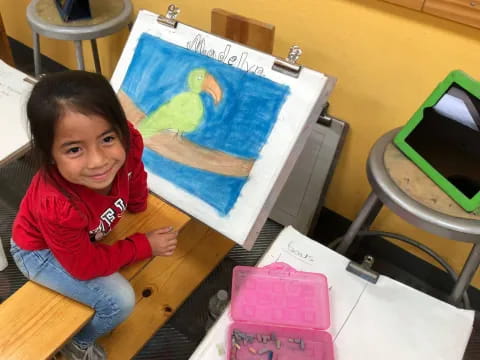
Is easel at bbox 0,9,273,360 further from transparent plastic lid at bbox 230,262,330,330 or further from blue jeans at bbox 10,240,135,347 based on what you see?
transparent plastic lid at bbox 230,262,330,330

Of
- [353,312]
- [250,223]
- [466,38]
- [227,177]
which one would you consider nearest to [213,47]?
[227,177]

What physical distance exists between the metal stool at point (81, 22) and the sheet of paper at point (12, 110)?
6.5 inches

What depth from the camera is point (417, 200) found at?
0.85 meters

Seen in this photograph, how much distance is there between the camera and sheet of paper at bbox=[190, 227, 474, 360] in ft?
2.63

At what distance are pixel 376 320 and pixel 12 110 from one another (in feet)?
3.57

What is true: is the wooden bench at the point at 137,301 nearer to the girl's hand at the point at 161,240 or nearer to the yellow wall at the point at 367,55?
the girl's hand at the point at 161,240

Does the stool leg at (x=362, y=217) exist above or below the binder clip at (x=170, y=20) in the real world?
below

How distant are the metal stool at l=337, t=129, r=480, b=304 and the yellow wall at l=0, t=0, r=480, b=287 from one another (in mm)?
164

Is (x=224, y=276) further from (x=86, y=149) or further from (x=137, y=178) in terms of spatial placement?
(x=86, y=149)

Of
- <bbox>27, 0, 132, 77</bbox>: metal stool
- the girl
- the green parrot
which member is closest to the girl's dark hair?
the girl

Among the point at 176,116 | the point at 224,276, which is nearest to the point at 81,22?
the point at 176,116

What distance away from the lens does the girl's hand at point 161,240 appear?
0.94 metres

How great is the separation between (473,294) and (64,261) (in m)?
1.17

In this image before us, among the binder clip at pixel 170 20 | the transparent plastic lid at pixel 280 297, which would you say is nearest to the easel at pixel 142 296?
the binder clip at pixel 170 20
